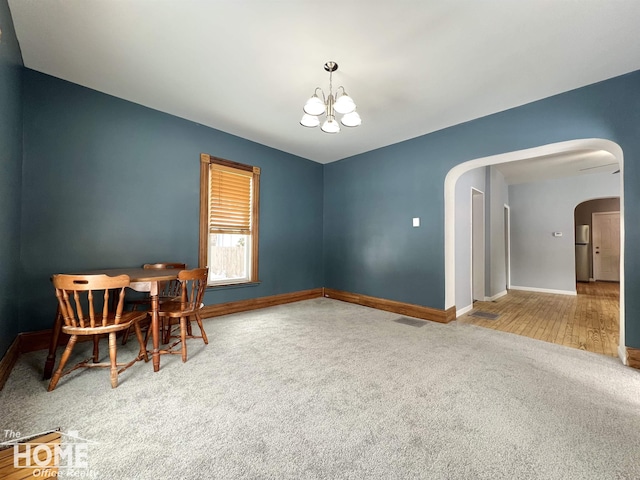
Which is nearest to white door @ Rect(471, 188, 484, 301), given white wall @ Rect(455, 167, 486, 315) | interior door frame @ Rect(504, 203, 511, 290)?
white wall @ Rect(455, 167, 486, 315)

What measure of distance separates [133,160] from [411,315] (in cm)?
432

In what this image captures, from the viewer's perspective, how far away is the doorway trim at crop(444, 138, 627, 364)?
255 cm

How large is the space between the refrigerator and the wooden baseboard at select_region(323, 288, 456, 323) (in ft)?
23.6

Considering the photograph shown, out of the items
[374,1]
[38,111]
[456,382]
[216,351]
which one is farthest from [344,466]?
[38,111]

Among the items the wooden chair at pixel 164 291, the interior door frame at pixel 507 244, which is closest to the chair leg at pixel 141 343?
the wooden chair at pixel 164 291

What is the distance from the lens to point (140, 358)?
236 cm

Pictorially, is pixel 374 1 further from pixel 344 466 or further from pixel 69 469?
pixel 69 469

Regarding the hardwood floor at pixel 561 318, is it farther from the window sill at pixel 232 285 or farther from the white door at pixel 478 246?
the window sill at pixel 232 285

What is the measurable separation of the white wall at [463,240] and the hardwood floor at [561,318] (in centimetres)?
28

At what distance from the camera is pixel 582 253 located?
8016 millimetres

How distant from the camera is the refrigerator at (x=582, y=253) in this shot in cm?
798

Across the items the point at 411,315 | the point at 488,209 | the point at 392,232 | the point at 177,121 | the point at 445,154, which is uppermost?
the point at 177,121

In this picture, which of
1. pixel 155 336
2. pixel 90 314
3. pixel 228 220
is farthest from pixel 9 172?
pixel 228 220

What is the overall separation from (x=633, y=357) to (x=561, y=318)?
1.78 metres
